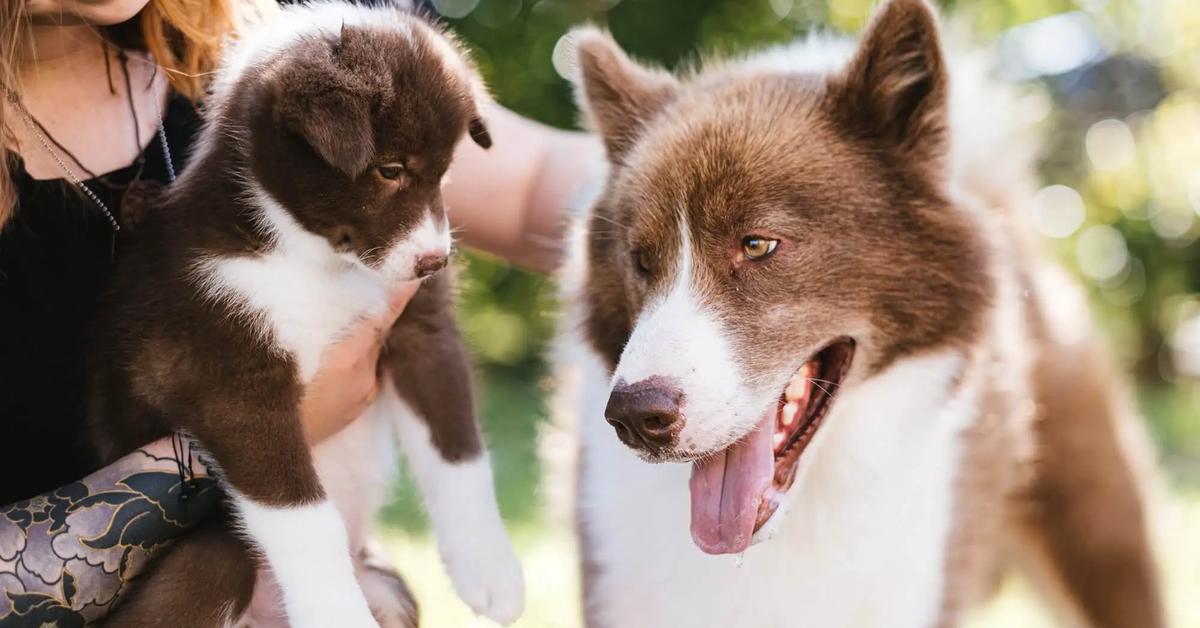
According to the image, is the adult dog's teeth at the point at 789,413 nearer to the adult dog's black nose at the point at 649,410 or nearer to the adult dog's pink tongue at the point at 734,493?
the adult dog's pink tongue at the point at 734,493

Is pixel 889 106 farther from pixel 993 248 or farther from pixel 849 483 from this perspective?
pixel 849 483

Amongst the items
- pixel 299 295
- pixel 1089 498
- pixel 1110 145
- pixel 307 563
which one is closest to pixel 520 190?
pixel 299 295

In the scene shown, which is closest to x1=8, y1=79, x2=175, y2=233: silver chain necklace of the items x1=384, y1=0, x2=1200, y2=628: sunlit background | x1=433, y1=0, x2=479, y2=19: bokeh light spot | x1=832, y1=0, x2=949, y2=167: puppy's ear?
x1=832, y1=0, x2=949, y2=167: puppy's ear

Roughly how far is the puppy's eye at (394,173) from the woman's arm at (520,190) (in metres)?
1.06

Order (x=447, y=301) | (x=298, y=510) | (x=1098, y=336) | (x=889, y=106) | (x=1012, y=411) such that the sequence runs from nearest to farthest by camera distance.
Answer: (x=298, y=510) → (x=889, y=106) → (x=447, y=301) → (x=1012, y=411) → (x=1098, y=336)

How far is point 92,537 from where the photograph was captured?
2.45 metres

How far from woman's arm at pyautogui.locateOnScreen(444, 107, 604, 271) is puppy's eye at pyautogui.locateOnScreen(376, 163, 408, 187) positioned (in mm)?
1056

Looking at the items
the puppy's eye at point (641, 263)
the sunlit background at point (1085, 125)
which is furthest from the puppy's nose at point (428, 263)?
the sunlit background at point (1085, 125)

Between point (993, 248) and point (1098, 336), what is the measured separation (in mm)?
1271

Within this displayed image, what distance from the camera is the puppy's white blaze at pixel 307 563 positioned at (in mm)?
2336

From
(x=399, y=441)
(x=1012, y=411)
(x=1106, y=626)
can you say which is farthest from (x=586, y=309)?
(x=1106, y=626)

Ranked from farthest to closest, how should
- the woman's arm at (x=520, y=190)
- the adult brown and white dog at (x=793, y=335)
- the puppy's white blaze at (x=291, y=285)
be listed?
the woman's arm at (x=520, y=190), the adult brown and white dog at (x=793, y=335), the puppy's white blaze at (x=291, y=285)

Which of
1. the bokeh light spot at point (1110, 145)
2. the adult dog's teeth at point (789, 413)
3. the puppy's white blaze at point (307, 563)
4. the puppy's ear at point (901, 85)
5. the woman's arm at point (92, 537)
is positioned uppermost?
the puppy's ear at point (901, 85)

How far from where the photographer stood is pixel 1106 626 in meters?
3.81
